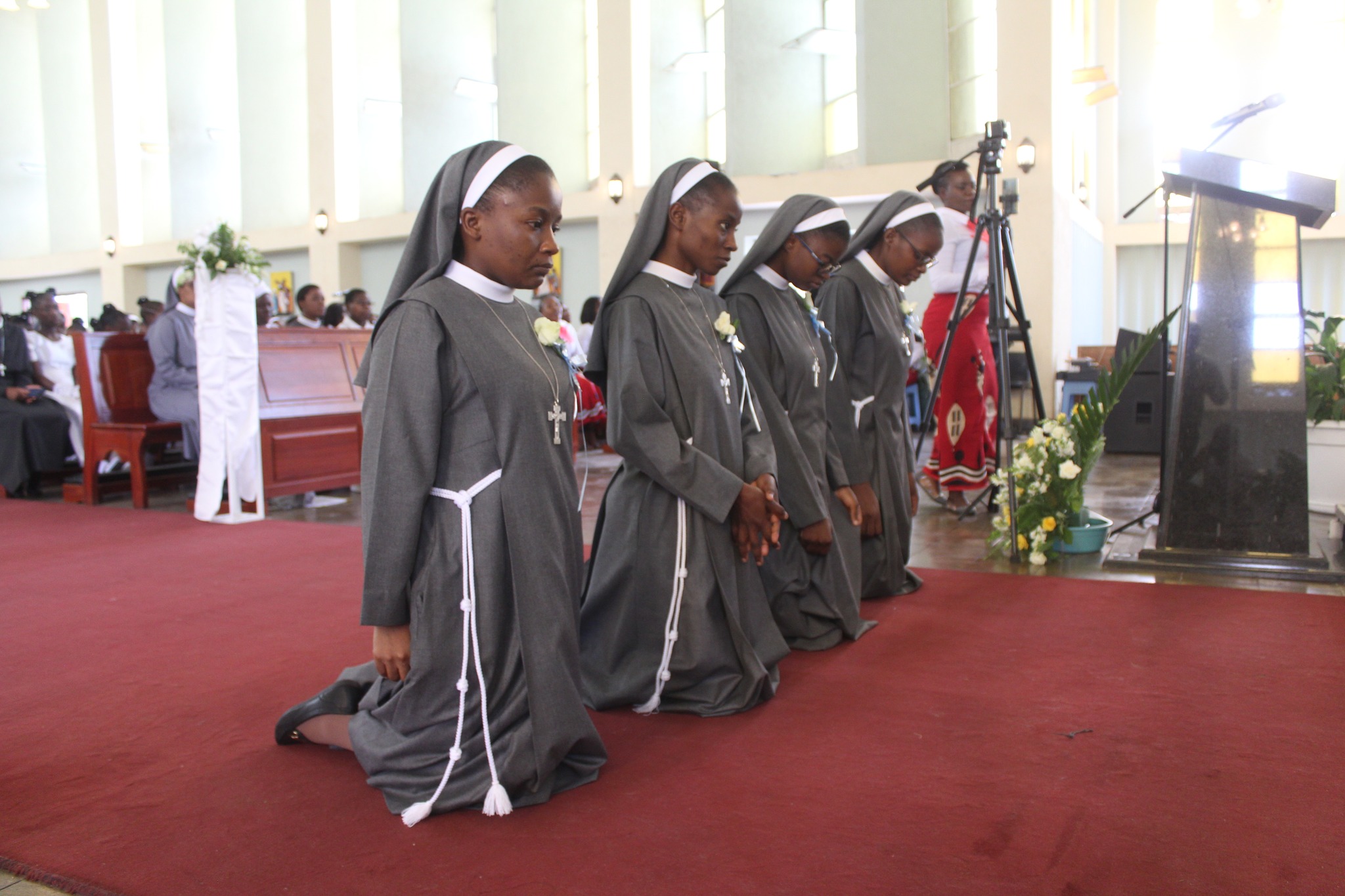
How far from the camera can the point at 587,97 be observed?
13555 millimetres

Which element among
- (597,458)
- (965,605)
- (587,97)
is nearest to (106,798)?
(965,605)

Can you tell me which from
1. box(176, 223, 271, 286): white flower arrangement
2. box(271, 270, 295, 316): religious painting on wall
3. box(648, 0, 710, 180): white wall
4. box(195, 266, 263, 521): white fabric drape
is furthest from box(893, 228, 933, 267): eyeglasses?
box(271, 270, 295, 316): religious painting on wall

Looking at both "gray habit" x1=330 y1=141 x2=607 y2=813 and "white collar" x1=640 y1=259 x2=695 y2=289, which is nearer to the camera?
"gray habit" x1=330 y1=141 x2=607 y2=813

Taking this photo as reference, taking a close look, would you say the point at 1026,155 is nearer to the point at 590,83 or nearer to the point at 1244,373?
the point at 1244,373

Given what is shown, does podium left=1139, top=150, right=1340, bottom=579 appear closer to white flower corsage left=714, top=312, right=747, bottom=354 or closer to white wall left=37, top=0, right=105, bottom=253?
white flower corsage left=714, top=312, right=747, bottom=354

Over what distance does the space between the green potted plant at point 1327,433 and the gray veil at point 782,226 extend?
11.5 ft

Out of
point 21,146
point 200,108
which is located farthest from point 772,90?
point 21,146

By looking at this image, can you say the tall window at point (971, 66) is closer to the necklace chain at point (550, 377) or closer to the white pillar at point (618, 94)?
the white pillar at point (618, 94)

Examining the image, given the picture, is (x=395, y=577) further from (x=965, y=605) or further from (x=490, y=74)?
(x=490, y=74)

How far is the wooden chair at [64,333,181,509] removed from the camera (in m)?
6.52

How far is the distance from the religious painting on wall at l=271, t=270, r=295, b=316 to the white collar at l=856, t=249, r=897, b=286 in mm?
12783

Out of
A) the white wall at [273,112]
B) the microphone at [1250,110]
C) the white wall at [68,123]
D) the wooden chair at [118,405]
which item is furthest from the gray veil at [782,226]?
the white wall at [68,123]

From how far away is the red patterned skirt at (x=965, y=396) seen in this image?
211 inches

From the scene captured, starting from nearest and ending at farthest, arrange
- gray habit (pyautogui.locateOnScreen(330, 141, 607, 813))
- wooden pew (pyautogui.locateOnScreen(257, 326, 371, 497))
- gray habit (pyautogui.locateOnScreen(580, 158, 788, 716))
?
gray habit (pyautogui.locateOnScreen(330, 141, 607, 813)) < gray habit (pyautogui.locateOnScreen(580, 158, 788, 716)) < wooden pew (pyautogui.locateOnScreen(257, 326, 371, 497))
